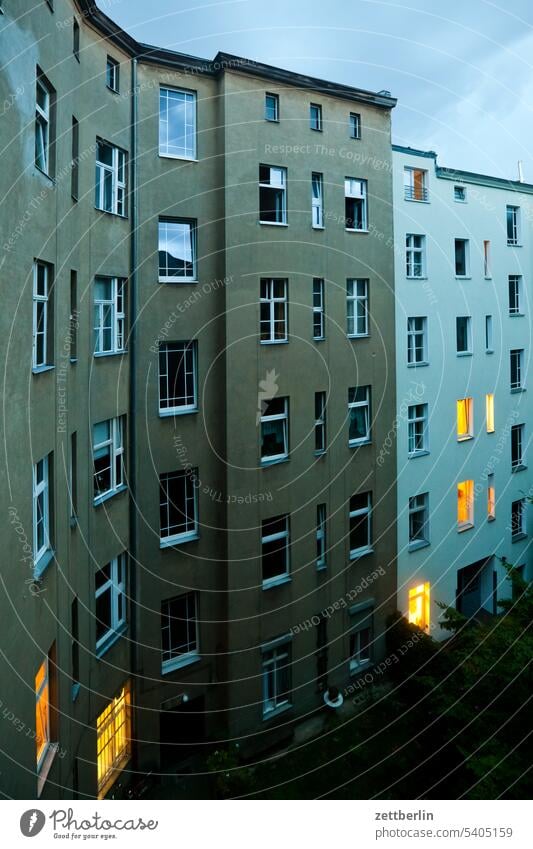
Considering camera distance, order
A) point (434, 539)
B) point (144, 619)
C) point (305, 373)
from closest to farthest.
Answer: point (144, 619)
point (305, 373)
point (434, 539)

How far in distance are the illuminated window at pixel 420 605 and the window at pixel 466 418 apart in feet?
14.0

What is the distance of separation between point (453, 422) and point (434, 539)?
3.18m

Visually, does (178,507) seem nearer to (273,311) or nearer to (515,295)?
(273,311)

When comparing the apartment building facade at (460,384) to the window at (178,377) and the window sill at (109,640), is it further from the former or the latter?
the window sill at (109,640)

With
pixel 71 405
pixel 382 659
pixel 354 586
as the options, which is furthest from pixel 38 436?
pixel 382 659

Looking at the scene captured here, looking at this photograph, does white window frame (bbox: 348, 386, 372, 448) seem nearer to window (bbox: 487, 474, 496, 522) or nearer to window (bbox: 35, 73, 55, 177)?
window (bbox: 487, 474, 496, 522)

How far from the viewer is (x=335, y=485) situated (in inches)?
577

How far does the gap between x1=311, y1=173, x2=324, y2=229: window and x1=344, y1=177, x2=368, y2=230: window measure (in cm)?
74

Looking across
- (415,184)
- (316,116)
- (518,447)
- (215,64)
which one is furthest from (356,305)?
(518,447)

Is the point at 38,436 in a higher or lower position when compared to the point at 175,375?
lower

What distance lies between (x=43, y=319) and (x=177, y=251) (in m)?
4.92

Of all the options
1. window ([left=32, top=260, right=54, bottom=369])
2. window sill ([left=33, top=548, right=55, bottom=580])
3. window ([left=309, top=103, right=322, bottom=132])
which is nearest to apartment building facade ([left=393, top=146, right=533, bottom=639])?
window ([left=309, top=103, right=322, bottom=132])

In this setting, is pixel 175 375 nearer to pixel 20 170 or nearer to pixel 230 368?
pixel 230 368

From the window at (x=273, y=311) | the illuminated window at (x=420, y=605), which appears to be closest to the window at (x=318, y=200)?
the window at (x=273, y=311)
